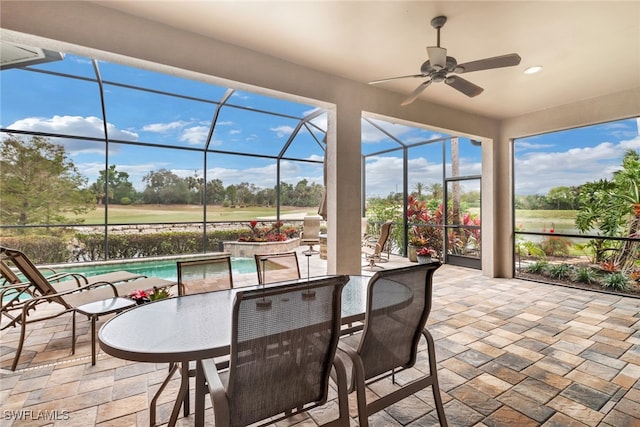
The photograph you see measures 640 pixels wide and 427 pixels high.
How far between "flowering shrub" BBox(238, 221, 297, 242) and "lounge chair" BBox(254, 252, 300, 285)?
5933 millimetres

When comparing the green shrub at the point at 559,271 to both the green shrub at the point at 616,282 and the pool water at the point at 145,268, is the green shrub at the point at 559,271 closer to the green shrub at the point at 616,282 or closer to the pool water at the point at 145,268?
the green shrub at the point at 616,282

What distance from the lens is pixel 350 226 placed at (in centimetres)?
396

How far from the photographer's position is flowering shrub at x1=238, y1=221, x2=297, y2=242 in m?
8.76

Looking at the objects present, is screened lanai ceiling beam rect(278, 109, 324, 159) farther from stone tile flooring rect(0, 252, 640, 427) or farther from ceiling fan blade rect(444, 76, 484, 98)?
stone tile flooring rect(0, 252, 640, 427)

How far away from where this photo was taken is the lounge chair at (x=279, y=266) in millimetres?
2615

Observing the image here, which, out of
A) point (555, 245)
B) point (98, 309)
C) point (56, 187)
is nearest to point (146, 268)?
point (56, 187)

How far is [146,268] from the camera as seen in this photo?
23.1ft

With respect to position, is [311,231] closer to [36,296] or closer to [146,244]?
[146,244]

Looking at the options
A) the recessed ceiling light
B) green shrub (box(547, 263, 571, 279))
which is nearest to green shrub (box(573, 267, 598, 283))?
green shrub (box(547, 263, 571, 279))

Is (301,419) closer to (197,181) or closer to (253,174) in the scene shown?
(197,181)

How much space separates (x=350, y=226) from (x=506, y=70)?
8.93ft

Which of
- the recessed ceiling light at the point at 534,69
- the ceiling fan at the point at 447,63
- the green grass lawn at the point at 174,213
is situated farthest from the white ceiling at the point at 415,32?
the green grass lawn at the point at 174,213

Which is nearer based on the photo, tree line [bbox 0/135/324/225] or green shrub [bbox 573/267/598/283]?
green shrub [bbox 573/267/598/283]

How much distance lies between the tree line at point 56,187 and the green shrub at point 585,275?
25.0 feet
